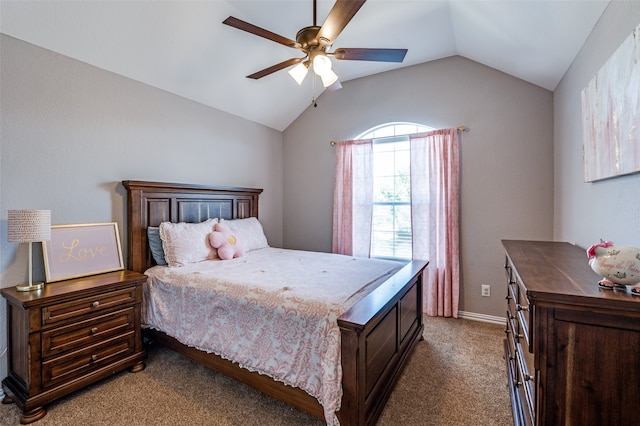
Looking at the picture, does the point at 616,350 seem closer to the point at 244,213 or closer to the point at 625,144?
the point at 625,144

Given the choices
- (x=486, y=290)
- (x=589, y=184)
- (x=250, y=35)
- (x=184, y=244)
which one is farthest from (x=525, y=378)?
(x=250, y=35)

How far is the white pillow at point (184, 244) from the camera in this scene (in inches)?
101

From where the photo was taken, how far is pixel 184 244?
2.62 metres

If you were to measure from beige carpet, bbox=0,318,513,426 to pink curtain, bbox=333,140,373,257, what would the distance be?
161cm

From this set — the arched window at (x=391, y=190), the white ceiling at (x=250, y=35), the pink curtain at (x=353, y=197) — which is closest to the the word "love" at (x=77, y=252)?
the white ceiling at (x=250, y=35)

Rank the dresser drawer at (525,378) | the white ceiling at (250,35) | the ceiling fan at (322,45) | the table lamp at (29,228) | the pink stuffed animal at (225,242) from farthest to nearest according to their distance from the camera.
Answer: the pink stuffed animal at (225,242)
the white ceiling at (250,35)
the table lamp at (29,228)
the ceiling fan at (322,45)
the dresser drawer at (525,378)

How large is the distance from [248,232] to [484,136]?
2.86 metres

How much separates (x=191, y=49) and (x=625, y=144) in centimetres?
317

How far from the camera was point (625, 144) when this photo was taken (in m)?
1.30

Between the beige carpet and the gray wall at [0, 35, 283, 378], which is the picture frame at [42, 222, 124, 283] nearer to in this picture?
the gray wall at [0, 35, 283, 378]

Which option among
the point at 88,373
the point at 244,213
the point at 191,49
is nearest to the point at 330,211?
the point at 244,213

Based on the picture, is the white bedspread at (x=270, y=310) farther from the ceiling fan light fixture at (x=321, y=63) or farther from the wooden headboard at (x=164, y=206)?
the ceiling fan light fixture at (x=321, y=63)

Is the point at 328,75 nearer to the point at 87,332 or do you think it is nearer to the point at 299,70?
the point at 299,70

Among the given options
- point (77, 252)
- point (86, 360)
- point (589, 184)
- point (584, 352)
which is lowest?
point (86, 360)
